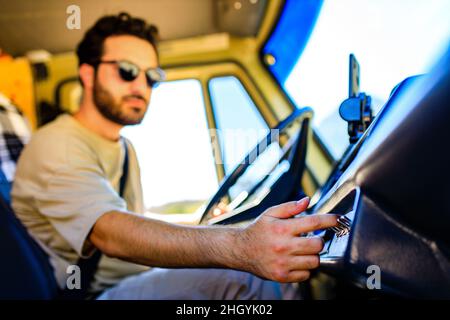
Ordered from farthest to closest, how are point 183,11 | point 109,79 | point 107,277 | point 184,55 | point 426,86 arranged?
point 184,55, point 183,11, point 109,79, point 107,277, point 426,86

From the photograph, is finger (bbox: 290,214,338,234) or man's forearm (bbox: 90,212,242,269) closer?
finger (bbox: 290,214,338,234)

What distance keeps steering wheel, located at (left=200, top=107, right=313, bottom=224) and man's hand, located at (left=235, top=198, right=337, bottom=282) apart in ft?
1.37

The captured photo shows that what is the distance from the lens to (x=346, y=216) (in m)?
0.60

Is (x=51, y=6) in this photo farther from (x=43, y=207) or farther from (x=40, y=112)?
(x=43, y=207)

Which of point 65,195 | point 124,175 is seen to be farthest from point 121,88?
point 65,195

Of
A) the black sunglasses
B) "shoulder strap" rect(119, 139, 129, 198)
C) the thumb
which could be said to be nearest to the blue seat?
"shoulder strap" rect(119, 139, 129, 198)

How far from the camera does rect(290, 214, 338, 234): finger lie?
0.66 m

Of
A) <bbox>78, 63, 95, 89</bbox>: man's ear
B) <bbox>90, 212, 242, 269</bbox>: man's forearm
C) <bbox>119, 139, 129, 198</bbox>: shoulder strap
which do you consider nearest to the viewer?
<bbox>90, 212, 242, 269</bbox>: man's forearm

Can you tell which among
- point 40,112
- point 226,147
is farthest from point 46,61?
point 226,147

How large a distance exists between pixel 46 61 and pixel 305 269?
1458 mm

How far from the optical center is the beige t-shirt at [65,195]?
3.57 ft

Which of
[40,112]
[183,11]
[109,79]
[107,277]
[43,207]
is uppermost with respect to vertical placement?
[183,11]

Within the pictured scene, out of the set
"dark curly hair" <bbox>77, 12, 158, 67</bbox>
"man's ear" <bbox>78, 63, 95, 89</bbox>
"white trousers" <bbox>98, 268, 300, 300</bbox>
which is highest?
"dark curly hair" <bbox>77, 12, 158, 67</bbox>

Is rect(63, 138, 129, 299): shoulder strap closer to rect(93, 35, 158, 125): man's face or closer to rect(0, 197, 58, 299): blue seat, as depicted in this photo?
rect(0, 197, 58, 299): blue seat
